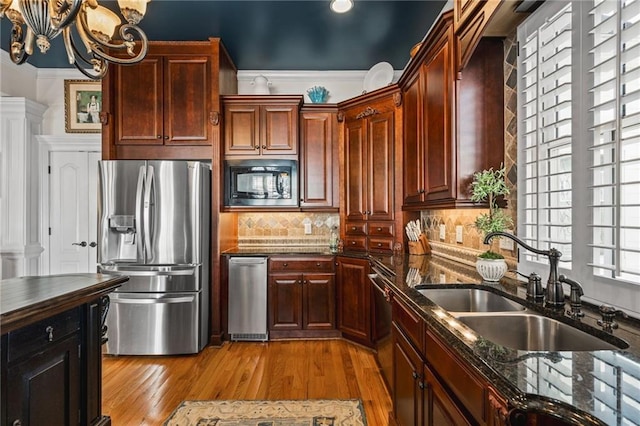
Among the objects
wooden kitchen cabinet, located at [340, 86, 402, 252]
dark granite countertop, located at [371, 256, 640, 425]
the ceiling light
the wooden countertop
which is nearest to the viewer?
dark granite countertop, located at [371, 256, 640, 425]

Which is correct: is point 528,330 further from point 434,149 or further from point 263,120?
point 263,120

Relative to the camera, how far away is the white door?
4250 millimetres

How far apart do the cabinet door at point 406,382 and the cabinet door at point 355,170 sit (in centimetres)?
182

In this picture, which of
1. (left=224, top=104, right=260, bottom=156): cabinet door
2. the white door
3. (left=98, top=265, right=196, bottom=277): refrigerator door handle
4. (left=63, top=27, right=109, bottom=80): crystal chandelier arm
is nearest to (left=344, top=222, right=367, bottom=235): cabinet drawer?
(left=224, top=104, right=260, bottom=156): cabinet door

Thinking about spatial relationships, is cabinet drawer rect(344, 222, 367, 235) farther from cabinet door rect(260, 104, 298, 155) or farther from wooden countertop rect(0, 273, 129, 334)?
wooden countertop rect(0, 273, 129, 334)

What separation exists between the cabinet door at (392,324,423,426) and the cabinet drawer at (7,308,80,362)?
5.39 ft

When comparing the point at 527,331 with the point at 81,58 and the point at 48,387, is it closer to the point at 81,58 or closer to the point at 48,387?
the point at 48,387

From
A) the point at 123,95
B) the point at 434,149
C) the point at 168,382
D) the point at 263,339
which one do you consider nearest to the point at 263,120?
the point at 123,95

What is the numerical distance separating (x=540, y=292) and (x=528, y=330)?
0.71 ft

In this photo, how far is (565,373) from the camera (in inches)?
32.0

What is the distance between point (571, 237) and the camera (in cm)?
154

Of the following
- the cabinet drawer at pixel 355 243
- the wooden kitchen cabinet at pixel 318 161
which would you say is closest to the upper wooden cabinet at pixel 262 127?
the wooden kitchen cabinet at pixel 318 161

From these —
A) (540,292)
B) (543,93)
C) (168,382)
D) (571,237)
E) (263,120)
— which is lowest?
(168,382)

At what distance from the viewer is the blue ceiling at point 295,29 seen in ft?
9.95
